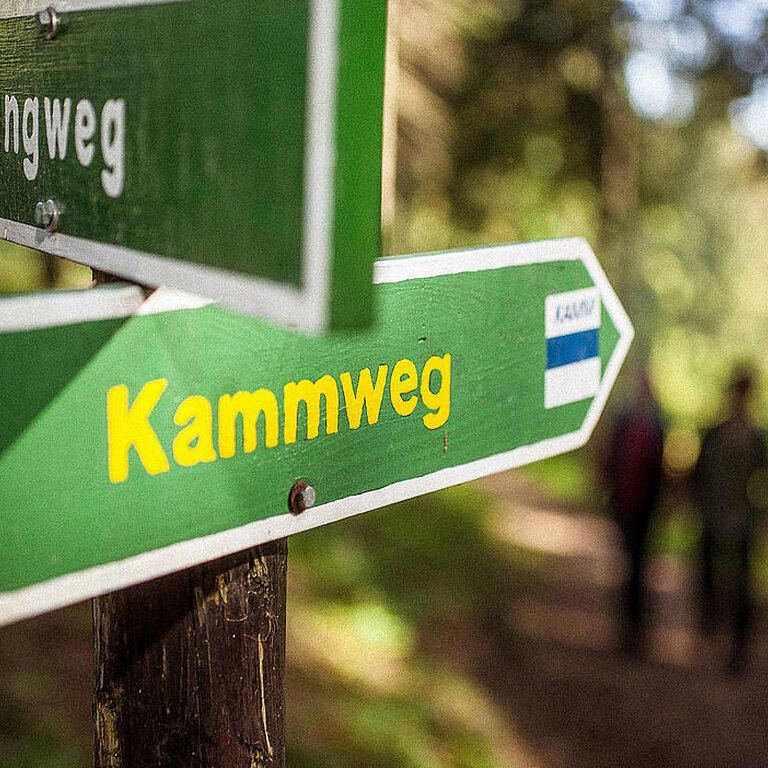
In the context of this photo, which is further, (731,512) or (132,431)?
(731,512)

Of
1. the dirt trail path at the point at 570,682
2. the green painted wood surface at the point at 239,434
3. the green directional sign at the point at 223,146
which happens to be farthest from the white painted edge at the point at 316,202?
the dirt trail path at the point at 570,682

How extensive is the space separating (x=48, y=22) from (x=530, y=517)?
Answer: 28.6 feet

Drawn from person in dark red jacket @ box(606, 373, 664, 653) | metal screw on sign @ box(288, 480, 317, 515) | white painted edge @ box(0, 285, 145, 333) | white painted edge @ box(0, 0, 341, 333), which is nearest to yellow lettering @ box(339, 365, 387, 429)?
metal screw on sign @ box(288, 480, 317, 515)

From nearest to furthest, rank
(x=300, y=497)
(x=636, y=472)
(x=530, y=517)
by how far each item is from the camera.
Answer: (x=300, y=497) → (x=636, y=472) → (x=530, y=517)

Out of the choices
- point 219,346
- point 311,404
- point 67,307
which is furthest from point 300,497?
point 67,307

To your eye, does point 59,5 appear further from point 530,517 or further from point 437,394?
point 530,517

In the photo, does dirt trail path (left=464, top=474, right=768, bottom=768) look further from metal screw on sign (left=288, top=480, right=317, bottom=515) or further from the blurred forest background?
metal screw on sign (left=288, top=480, right=317, bottom=515)

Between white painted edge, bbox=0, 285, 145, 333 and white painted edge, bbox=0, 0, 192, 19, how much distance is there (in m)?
0.29

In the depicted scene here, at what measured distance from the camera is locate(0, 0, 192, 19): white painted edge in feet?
3.03

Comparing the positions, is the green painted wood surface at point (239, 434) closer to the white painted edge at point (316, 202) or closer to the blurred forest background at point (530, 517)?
the white painted edge at point (316, 202)

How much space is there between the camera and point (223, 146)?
0.78m

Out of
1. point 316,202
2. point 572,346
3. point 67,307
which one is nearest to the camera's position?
point 316,202

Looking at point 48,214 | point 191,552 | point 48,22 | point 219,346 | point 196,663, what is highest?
point 48,22

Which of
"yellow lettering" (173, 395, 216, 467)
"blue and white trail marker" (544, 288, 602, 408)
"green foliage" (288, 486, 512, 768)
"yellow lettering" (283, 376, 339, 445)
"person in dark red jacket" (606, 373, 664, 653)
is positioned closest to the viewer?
"yellow lettering" (173, 395, 216, 467)
